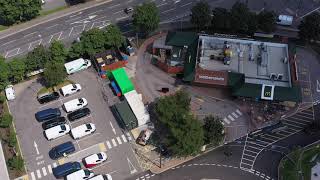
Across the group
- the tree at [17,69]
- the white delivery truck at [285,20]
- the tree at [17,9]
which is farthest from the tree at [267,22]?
the tree at [17,9]

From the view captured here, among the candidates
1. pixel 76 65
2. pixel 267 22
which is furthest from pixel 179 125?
pixel 267 22

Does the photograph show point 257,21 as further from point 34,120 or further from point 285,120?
point 34,120

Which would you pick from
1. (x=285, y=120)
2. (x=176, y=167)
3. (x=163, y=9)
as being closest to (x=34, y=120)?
(x=176, y=167)

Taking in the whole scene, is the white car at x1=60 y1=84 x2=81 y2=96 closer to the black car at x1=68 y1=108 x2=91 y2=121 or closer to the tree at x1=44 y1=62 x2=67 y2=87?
the tree at x1=44 y1=62 x2=67 y2=87

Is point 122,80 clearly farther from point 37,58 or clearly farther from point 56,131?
point 37,58

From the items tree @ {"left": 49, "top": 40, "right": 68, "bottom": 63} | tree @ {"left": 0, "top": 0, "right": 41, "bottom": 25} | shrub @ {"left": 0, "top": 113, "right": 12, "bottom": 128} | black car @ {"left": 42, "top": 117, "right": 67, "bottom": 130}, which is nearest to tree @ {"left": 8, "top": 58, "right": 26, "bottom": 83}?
tree @ {"left": 49, "top": 40, "right": 68, "bottom": 63}
